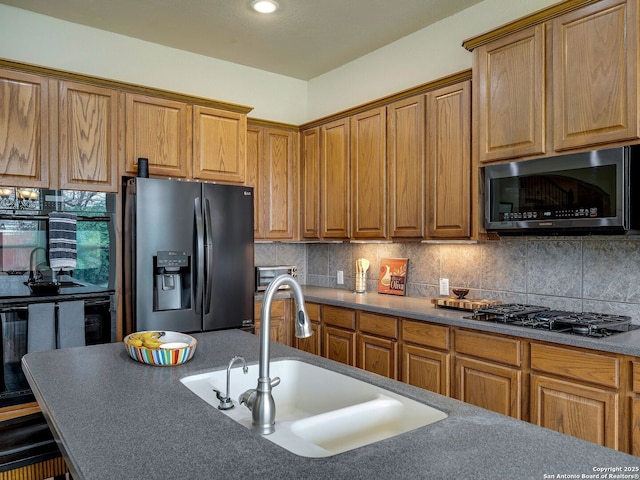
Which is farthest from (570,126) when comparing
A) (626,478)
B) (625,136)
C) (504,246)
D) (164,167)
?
(164,167)

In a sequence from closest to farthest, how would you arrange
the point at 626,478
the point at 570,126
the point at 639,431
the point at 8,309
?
1. the point at 626,478
2. the point at 639,431
3. the point at 570,126
4. the point at 8,309

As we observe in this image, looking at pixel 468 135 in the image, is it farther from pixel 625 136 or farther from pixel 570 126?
pixel 625 136

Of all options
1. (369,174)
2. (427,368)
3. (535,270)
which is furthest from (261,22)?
(427,368)

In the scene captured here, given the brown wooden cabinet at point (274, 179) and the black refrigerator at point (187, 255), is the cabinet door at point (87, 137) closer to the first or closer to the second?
the black refrigerator at point (187, 255)

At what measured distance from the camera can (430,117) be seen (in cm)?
322

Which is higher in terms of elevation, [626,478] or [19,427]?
[626,478]

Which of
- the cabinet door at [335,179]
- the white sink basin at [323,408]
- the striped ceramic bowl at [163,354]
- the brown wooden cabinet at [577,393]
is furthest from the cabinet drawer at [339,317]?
the striped ceramic bowl at [163,354]

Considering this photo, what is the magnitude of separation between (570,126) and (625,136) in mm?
275

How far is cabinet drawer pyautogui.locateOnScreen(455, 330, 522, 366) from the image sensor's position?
240cm

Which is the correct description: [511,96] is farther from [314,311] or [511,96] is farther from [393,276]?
[314,311]

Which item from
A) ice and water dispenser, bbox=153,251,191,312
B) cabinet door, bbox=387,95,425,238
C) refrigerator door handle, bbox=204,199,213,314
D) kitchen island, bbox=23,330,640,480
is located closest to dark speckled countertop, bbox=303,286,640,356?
cabinet door, bbox=387,95,425,238

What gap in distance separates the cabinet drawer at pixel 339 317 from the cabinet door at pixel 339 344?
1.7 inches

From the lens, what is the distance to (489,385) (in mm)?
2527

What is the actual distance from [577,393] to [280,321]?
92.3 inches
